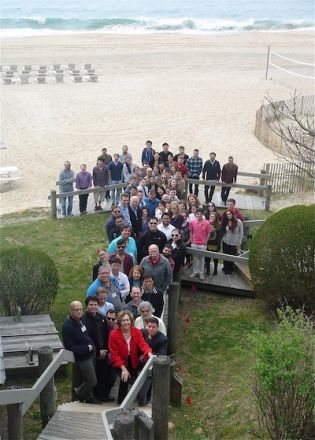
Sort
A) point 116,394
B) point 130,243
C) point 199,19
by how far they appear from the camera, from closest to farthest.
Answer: point 116,394 → point 130,243 → point 199,19

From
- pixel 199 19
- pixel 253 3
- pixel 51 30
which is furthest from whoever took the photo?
pixel 253 3

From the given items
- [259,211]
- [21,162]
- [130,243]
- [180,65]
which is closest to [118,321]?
[130,243]

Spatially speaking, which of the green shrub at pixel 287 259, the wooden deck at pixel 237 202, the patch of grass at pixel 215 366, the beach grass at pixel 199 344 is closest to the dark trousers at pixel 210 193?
the wooden deck at pixel 237 202

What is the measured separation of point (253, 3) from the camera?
123 m

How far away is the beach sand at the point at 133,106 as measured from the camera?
26.6 metres

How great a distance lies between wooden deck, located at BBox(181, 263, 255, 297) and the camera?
41.8 ft

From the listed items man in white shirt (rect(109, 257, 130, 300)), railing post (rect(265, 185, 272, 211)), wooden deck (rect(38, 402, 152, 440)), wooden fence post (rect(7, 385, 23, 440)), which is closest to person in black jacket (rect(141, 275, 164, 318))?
man in white shirt (rect(109, 257, 130, 300))

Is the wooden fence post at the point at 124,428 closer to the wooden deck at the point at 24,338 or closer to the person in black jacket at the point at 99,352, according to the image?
the person in black jacket at the point at 99,352

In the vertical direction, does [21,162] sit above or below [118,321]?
below

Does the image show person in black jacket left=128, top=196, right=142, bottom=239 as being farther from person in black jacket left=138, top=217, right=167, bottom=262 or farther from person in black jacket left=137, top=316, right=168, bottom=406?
person in black jacket left=137, top=316, right=168, bottom=406

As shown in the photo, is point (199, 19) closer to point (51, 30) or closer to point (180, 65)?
point (51, 30)

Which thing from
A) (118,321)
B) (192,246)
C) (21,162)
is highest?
(118,321)

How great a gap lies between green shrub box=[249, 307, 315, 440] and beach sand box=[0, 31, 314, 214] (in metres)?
14.3

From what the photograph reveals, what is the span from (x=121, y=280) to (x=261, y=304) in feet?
10.5
